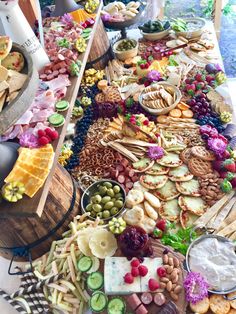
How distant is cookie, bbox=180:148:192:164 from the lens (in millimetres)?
1959

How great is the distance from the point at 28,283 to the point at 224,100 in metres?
1.61

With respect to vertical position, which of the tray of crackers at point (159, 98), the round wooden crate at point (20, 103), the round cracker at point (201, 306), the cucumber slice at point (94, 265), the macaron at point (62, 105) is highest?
the round wooden crate at point (20, 103)

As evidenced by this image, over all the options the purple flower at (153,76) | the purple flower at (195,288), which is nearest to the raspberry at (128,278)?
the purple flower at (195,288)

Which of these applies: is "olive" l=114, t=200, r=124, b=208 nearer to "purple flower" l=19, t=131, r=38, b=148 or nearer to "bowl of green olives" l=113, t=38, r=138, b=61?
"purple flower" l=19, t=131, r=38, b=148

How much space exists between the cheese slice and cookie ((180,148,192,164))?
657 mm

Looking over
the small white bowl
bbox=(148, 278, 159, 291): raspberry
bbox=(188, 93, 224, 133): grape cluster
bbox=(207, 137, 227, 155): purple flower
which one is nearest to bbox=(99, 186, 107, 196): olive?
bbox=(148, 278, 159, 291): raspberry

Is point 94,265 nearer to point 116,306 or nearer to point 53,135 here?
point 116,306

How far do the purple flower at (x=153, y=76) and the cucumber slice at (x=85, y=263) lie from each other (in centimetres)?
139

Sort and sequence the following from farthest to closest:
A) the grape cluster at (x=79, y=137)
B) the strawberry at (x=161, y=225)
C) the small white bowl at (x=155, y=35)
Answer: the small white bowl at (x=155, y=35), the grape cluster at (x=79, y=137), the strawberry at (x=161, y=225)

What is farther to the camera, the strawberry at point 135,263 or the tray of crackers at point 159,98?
the tray of crackers at point 159,98

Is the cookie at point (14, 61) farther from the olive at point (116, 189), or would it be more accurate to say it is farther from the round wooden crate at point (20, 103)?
the olive at point (116, 189)

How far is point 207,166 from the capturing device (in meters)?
1.90

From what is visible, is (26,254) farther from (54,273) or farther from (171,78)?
(171,78)

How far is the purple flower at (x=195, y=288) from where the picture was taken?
137cm
